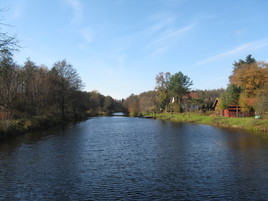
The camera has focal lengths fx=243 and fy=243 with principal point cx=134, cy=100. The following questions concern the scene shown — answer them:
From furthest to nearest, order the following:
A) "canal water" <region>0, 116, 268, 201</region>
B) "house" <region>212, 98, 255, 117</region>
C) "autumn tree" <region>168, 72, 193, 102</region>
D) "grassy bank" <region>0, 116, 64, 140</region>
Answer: "autumn tree" <region>168, 72, 193, 102</region> < "house" <region>212, 98, 255, 117</region> < "grassy bank" <region>0, 116, 64, 140</region> < "canal water" <region>0, 116, 268, 201</region>

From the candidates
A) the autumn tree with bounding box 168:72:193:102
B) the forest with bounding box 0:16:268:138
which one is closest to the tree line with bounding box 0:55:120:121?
the forest with bounding box 0:16:268:138

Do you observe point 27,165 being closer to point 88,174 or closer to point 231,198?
point 88,174

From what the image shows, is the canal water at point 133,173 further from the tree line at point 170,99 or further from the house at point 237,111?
the tree line at point 170,99

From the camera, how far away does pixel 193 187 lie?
39.7 feet

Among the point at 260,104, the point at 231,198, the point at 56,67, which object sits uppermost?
the point at 56,67

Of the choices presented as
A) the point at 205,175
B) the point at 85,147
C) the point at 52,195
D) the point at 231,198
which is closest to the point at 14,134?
the point at 85,147

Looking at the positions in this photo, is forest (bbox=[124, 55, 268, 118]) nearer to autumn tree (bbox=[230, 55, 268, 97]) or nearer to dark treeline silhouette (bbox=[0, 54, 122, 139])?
autumn tree (bbox=[230, 55, 268, 97])

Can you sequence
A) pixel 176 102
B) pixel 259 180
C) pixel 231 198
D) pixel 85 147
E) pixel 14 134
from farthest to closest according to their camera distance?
pixel 176 102 → pixel 14 134 → pixel 85 147 → pixel 259 180 → pixel 231 198

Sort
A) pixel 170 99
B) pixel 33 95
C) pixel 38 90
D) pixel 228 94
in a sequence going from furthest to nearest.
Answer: pixel 170 99 < pixel 228 94 < pixel 38 90 < pixel 33 95

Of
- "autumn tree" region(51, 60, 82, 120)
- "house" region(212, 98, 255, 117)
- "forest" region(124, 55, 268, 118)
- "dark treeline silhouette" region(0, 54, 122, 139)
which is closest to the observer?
"dark treeline silhouette" region(0, 54, 122, 139)

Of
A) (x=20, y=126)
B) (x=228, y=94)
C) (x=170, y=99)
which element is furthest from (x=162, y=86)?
(x=20, y=126)

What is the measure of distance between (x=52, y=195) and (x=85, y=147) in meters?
11.8

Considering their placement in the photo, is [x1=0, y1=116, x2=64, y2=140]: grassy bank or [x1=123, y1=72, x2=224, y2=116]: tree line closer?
[x1=0, y1=116, x2=64, y2=140]: grassy bank

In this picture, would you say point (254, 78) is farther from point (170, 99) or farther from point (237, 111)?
point (170, 99)
